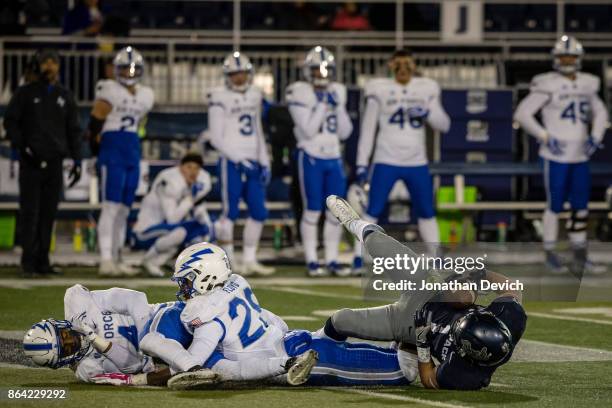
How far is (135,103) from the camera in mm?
12367

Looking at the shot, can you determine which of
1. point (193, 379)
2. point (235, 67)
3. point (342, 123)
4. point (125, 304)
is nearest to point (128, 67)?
point (235, 67)

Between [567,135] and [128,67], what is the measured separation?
4089 mm

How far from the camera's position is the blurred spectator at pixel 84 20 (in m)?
15.8

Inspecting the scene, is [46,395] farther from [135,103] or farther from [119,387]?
[135,103]

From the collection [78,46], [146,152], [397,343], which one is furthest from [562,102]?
[397,343]

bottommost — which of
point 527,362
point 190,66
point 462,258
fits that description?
point 527,362

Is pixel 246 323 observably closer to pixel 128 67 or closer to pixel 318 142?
pixel 318 142

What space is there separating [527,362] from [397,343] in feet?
3.70

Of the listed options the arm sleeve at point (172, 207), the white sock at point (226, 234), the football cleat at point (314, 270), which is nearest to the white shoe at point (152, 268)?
the arm sleeve at point (172, 207)

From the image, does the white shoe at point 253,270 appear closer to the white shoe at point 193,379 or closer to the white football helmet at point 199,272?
the white football helmet at point 199,272

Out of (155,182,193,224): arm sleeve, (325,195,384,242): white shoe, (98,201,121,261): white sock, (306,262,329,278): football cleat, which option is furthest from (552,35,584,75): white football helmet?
(325,195,384,242): white shoe

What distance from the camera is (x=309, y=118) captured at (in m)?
12.4

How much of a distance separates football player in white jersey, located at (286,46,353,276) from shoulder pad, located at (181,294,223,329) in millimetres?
6361

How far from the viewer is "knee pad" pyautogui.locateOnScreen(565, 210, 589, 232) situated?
12656 millimetres
